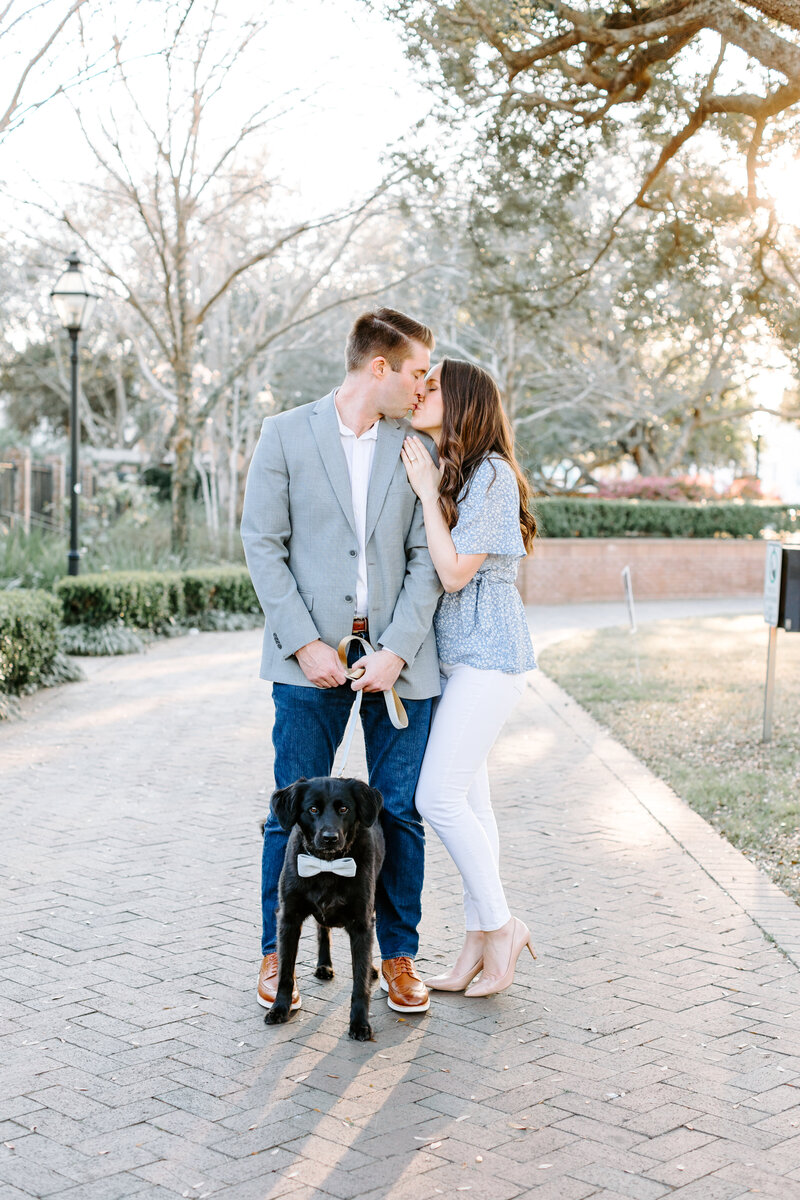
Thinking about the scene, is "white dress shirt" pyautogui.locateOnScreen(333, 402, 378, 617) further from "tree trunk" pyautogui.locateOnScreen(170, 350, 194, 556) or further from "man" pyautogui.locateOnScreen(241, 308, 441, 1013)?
"tree trunk" pyautogui.locateOnScreen(170, 350, 194, 556)

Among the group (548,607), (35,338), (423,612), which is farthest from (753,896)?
(35,338)

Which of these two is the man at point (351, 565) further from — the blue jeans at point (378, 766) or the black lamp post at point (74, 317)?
the black lamp post at point (74, 317)

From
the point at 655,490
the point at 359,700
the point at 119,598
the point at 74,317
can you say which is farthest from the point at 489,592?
the point at 655,490

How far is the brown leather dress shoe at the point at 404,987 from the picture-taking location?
377cm

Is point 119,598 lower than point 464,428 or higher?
lower

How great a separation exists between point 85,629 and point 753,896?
9.49m

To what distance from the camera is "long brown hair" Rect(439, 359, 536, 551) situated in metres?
3.74

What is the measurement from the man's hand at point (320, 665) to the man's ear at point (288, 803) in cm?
33

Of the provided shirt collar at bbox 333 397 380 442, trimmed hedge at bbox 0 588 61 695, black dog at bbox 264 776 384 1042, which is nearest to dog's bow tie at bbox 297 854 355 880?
black dog at bbox 264 776 384 1042

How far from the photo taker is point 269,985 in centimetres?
377

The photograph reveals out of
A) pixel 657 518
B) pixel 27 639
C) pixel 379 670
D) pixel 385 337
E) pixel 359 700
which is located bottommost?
pixel 27 639

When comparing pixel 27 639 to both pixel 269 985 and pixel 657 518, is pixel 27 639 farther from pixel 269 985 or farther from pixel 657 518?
pixel 657 518

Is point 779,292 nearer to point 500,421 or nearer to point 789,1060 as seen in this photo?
point 500,421

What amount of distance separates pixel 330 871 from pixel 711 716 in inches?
257
